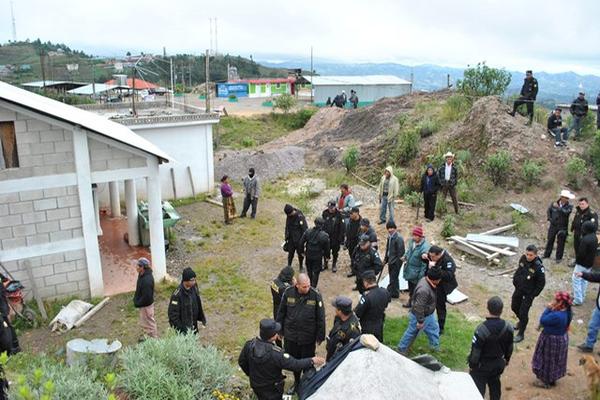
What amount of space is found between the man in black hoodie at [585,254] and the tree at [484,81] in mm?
13466

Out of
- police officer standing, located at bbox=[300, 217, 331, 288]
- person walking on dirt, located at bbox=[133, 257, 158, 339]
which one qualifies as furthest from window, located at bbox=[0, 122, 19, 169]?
police officer standing, located at bbox=[300, 217, 331, 288]

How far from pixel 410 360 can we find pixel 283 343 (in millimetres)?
2416

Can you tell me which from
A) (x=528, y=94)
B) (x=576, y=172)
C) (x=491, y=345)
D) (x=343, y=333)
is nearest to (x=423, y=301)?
(x=491, y=345)

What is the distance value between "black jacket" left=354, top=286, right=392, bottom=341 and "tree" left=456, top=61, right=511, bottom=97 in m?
17.1

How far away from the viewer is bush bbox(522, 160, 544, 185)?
A: 1557 centimetres

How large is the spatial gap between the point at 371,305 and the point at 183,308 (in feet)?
9.39

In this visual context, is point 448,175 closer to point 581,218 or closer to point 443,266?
point 581,218

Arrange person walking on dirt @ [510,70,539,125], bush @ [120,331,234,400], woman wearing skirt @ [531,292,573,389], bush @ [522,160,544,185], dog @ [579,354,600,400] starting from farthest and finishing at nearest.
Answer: person walking on dirt @ [510,70,539,125] < bush @ [522,160,544,185] < woman wearing skirt @ [531,292,573,389] < dog @ [579,354,600,400] < bush @ [120,331,234,400]

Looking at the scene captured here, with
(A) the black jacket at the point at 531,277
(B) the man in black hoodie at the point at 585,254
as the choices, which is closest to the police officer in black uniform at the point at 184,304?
(A) the black jacket at the point at 531,277

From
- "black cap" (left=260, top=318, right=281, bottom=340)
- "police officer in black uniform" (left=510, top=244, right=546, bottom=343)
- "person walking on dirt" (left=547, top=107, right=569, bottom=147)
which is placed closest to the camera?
"black cap" (left=260, top=318, right=281, bottom=340)

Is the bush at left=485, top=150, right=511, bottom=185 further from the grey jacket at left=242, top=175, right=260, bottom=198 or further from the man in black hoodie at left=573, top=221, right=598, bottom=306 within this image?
the grey jacket at left=242, top=175, right=260, bottom=198

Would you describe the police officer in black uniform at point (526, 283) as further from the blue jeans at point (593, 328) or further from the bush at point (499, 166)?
the bush at point (499, 166)

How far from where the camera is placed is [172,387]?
18.2 feet

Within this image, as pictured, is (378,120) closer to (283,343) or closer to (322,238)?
(322,238)
